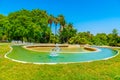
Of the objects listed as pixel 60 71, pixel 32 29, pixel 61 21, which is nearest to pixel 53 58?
pixel 60 71

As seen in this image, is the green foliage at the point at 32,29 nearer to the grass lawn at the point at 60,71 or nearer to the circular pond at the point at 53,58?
the circular pond at the point at 53,58

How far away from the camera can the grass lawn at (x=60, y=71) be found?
9.37 m

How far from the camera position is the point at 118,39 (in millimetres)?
39062

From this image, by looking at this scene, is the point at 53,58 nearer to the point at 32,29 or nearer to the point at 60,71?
the point at 60,71

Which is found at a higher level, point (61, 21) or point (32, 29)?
point (61, 21)

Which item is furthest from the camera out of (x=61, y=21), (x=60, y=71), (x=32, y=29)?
(x=61, y=21)

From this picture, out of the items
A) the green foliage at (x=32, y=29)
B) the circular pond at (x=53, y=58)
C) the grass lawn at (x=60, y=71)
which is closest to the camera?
the grass lawn at (x=60, y=71)

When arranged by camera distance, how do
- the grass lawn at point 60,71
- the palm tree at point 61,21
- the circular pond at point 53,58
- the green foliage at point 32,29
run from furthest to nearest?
1. the palm tree at point 61,21
2. the green foliage at point 32,29
3. the circular pond at point 53,58
4. the grass lawn at point 60,71

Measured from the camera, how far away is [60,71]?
9.98m

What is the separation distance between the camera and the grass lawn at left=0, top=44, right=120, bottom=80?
369 inches

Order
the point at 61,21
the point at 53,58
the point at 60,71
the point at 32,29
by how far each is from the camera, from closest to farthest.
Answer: the point at 60,71
the point at 53,58
the point at 32,29
the point at 61,21

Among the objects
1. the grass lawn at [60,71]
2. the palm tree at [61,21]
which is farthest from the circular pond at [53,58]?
the palm tree at [61,21]

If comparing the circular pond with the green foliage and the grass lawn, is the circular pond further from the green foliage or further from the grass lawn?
the green foliage

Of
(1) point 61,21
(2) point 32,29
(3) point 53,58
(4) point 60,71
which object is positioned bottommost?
(4) point 60,71
